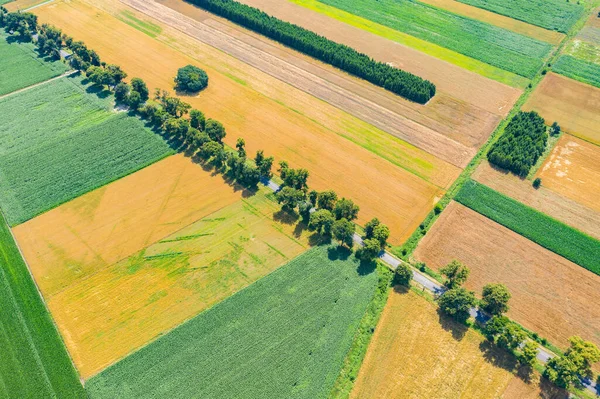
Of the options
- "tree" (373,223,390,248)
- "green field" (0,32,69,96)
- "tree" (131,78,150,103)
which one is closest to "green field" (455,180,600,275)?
"tree" (373,223,390,248)

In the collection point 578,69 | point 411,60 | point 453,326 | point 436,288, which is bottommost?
point 453,326

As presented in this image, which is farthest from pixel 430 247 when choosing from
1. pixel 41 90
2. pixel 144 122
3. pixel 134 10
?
pixel 134 10

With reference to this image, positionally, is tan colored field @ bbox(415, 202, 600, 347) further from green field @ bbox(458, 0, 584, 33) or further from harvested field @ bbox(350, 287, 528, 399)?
green field @ bbox(458, 0, 584, 33)

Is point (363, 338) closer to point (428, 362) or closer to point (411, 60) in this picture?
point (428, 362)

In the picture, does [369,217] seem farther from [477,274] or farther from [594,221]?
[594,221]

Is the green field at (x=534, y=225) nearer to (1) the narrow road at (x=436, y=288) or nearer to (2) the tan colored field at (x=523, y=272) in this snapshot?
(2) the tan colored field at (x=523, y=272)

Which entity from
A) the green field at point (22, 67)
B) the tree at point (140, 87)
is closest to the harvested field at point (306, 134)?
the tree at point (140, 87)

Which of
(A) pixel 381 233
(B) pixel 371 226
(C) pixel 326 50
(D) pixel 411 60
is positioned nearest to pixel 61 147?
(B) pixel 371 226
